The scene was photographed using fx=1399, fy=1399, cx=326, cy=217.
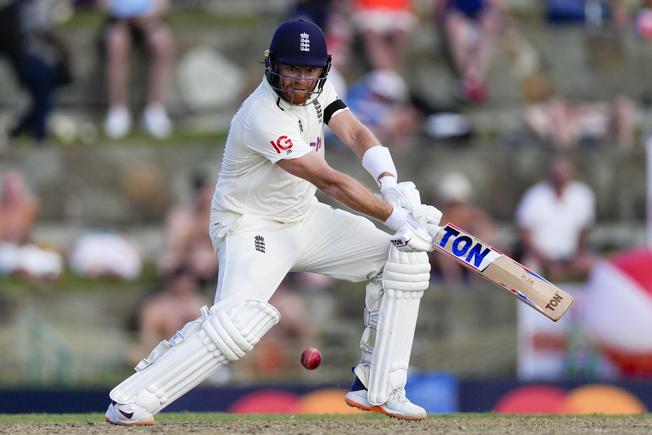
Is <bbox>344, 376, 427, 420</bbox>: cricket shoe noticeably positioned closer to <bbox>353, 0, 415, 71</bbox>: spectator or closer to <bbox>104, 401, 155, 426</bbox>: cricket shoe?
<bbox>104, 401, 155, 426</bbox>: cricket shoe

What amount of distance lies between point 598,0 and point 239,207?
331 inches

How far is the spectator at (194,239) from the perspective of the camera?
11289mm

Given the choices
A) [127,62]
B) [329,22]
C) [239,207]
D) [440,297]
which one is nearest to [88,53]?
[127,62]

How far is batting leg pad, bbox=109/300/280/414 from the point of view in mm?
6242

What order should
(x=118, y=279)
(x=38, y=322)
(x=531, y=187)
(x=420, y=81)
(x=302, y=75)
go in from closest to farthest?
(x=302, y=75) → (x=38, y=322) → (x=118, y=279) → (x=531, y=187) → (x=420, y=81)

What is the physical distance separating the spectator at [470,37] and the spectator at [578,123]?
58 centimetres

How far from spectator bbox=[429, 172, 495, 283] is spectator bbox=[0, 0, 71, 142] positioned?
12.0 feet

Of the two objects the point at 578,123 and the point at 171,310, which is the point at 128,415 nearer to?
the point at 171,310

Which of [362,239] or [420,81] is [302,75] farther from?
[420,81]

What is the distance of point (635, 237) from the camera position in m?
12.6

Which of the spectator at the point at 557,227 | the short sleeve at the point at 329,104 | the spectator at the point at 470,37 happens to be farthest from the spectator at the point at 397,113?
the short sleeve at the point at 329,104

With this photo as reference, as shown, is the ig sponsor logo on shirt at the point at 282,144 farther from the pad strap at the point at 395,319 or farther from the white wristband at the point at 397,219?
the pad strap at the point at 395,319

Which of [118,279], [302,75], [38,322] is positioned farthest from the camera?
[118,279]

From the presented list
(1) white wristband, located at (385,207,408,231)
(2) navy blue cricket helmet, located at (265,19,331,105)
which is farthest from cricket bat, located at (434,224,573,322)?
(2) navy blue cricket helmet, located at (265,19,331,105)
